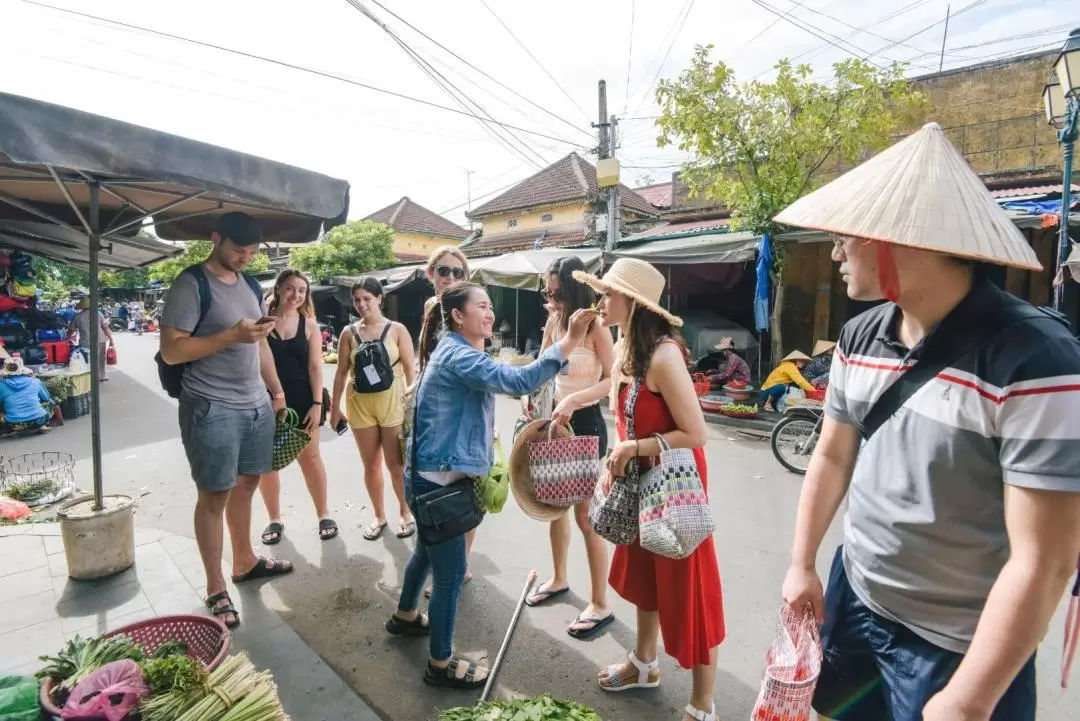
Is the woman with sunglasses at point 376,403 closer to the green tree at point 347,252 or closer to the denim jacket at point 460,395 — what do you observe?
the denim jacket at point 460,395

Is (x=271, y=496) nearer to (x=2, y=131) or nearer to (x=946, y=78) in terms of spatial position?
(x=2, y=131)

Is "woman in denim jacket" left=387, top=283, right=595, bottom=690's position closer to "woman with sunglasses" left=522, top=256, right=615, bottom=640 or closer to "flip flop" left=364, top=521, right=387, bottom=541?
"woman with sunglasses" left=522, top=256, right=615, bottom=640

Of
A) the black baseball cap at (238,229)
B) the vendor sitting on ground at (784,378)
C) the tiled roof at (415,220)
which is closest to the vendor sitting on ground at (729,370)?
the vendor sitting on ground at (784,378)

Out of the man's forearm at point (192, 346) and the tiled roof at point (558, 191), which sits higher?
the tiled roof at point (558, 191)

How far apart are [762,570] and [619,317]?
2311 mm

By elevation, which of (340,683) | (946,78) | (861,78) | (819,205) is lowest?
(340,683)

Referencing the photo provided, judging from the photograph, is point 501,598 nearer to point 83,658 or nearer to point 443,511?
point 443,511

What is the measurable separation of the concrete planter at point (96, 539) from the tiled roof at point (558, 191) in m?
17.2

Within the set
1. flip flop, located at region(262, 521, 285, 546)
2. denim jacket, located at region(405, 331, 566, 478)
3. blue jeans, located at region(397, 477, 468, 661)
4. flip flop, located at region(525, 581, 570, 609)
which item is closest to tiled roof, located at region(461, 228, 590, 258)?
flip flop, located at region(262, 521, 285, 546)

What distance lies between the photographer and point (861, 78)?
7.51 metres

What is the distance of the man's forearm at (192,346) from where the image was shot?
8.88 ft

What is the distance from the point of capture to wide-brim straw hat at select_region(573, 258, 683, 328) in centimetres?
222

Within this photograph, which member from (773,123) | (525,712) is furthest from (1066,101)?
(525,712)

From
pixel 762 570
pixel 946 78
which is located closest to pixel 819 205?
pixel 762 570
